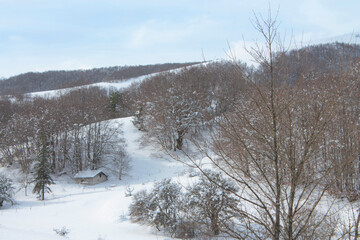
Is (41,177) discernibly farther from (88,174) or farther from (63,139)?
(63,139)

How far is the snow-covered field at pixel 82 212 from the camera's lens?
38.3ft

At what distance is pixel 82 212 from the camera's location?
17.8 meters

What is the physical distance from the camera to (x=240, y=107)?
3623 millimetres

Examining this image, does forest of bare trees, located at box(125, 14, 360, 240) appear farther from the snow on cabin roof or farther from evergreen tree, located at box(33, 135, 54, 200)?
the snow on cabin roof

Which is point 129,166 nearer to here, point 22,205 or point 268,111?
point 22,205

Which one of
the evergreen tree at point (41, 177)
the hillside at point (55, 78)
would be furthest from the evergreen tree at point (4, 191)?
the hillside at point (55, 78)

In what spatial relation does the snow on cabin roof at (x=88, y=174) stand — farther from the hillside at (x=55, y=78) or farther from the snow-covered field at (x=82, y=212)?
the hillside at (x=55, y=78)

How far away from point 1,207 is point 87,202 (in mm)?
6903

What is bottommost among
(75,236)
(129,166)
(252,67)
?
(129,166)

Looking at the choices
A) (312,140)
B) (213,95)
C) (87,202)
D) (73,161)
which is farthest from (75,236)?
(73,161)

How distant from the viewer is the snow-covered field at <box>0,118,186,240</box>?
11688 mm

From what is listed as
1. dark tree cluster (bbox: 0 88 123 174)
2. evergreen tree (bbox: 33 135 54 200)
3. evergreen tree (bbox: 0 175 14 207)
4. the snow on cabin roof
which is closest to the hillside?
dark tree cluster (bbox: 0 88 123 174)

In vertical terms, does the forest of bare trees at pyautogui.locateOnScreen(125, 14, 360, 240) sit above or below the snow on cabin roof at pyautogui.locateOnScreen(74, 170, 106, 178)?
above

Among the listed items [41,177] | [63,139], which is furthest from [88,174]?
[63,139]
